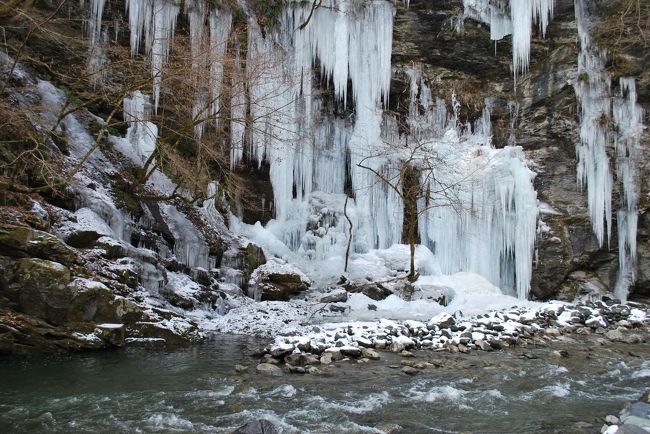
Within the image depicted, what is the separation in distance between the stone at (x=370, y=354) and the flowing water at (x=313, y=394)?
0.54ft

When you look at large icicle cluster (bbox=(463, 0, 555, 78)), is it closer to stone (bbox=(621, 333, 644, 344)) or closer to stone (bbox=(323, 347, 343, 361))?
stone (bbox=(621, 333, 644, 344))

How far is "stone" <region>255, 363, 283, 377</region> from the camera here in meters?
6.04

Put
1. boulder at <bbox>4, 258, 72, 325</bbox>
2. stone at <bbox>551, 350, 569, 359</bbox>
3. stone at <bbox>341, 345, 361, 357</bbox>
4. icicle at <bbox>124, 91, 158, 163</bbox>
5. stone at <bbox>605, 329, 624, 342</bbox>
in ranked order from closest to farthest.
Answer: boulder at <bbox>4, 258, 72, 325</bbox> < stone at <bbox>341, 345, 361, 357</bbox> < stone at <bbox>551, 350, 569, 359</bbox> < stone at <bbox>605, 329, 624, 342</bbox> < icicle at <bbox>124, 91, 158, 163</bbox>

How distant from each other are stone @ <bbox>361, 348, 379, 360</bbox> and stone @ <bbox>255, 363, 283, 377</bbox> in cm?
157

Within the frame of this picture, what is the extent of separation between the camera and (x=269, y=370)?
6.13 m

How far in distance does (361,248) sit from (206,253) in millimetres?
5007

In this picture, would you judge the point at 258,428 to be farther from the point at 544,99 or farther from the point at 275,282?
the point at 544,99

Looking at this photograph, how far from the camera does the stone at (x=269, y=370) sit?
19.8 ft

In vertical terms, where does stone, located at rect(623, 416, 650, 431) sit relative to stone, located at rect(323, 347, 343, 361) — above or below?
above

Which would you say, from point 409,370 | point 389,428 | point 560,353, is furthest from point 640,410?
point 560,353

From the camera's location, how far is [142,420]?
4.30 m

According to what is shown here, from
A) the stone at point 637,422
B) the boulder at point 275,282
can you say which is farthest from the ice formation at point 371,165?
the stone at point 637,422

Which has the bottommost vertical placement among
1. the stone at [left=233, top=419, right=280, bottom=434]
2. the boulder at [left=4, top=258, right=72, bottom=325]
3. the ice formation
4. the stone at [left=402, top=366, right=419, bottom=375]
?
the stone at [left=402, top=366, right=419, bottom=375]

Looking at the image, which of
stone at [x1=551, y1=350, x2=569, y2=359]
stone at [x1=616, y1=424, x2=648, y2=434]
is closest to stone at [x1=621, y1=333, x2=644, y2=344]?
stone at [x1=551, y1=350, x2=569, y2=359]
